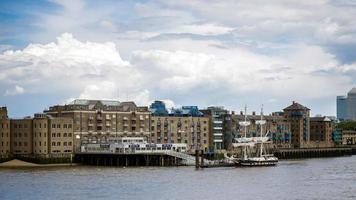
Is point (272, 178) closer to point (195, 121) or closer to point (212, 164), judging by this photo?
point (212, 164)

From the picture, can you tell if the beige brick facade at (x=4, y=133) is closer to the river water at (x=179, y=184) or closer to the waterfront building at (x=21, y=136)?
the waterfront building at (x=21, y=136)

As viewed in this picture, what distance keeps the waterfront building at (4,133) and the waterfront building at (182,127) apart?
123 ft

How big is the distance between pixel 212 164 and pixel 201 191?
4858cm

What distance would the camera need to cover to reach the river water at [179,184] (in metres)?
86.3

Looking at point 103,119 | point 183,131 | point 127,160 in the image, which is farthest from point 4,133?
point 183,131

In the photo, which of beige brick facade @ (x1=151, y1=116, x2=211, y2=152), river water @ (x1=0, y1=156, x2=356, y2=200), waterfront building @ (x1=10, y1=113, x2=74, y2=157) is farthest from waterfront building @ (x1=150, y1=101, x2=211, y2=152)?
river water @ (x1=0, y1=156, x2=356, y2=200)

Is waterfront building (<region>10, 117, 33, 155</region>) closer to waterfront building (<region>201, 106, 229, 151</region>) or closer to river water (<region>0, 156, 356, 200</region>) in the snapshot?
river water (<region>0, 156, 356, 200</region>)

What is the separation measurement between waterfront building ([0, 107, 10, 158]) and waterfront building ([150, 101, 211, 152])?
37610 mm

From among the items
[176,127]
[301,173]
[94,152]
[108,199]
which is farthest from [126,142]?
[108,199]

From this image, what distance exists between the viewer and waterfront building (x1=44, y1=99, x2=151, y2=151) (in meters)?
163

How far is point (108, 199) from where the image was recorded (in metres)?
82.4

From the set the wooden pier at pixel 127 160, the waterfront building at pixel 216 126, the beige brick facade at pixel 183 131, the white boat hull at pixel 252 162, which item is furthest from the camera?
the waterfront building at pixel 216 126

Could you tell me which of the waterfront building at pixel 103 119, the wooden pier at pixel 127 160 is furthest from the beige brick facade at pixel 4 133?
the wooden pier at pixel 127 160

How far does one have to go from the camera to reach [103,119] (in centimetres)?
16700
